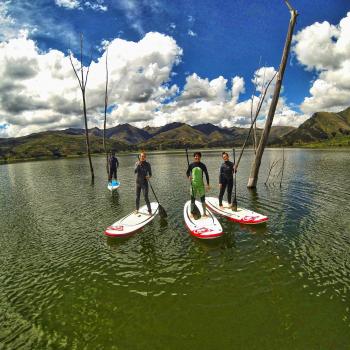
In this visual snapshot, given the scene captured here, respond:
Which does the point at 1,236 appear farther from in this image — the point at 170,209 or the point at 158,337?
the point at 158,337

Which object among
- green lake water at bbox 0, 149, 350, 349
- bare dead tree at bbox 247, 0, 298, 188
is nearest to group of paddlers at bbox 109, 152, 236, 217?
green lake water at bbox 0, 149, 350, 349

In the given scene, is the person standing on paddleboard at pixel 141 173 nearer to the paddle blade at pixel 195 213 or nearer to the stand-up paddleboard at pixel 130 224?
the stand-up paddleboard at pixel 130 224

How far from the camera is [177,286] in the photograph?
30.9 ft

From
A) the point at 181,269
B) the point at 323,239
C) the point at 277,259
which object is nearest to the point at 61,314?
the point at 181,269

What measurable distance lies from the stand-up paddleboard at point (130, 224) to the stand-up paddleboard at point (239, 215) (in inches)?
170

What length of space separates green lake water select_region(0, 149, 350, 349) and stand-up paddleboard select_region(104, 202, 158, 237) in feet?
1.60

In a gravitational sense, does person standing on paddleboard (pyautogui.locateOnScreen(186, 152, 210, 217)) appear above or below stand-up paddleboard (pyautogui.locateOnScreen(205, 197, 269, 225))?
above

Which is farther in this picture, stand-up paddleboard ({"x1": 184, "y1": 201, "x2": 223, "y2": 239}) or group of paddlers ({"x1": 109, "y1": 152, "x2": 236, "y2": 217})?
group of paddlers ({"x1": 109, "y1": 152, "x2": 236, "y2": 217})

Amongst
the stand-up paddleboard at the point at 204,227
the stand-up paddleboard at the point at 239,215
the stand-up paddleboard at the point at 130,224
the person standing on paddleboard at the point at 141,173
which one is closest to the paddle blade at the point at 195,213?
the stand-up paddleboard at the point at 204,227

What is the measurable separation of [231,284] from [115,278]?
14.7 ft

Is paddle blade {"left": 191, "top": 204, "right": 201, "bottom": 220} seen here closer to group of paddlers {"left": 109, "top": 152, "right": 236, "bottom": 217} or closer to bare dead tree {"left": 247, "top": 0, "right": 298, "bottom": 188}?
group of paddlers {"left": 109, "top": 152, "right": 236, "bottom": 217}

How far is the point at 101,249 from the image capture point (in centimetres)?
1322

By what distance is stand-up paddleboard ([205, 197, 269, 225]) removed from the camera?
15359 millimetres

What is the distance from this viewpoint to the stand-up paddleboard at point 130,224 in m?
14.1
